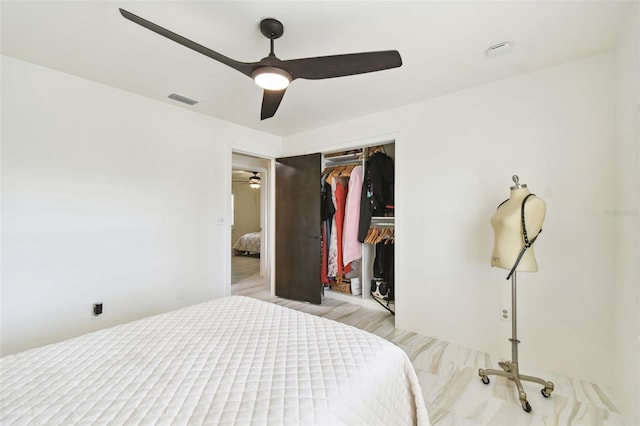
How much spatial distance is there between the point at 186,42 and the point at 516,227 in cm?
215

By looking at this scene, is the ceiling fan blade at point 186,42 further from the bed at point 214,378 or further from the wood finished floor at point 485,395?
the wood finished floor at point 485,395

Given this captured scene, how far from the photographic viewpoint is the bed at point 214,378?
2.79 feet

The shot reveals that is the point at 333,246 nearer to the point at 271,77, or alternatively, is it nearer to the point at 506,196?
the point at 506,196

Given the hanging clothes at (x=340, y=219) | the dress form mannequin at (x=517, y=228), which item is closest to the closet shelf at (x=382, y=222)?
the hanging clothes at (x=340, y=219)

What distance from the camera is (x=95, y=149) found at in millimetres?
2389

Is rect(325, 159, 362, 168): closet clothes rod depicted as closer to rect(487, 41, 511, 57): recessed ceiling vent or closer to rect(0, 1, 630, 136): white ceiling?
rect(0, 1, 630, 136): white ceiling

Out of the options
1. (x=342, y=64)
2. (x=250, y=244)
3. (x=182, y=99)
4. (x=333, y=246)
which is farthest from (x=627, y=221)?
(x=250, y=244)

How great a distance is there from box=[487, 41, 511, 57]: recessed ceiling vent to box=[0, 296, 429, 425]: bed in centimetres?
203

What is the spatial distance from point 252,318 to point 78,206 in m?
1.91

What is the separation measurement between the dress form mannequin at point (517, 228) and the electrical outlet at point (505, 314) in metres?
0.67

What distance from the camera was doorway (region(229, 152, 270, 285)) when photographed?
5.18 m

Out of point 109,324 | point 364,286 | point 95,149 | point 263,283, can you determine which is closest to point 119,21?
point 95,149

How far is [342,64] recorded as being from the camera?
1479 mm

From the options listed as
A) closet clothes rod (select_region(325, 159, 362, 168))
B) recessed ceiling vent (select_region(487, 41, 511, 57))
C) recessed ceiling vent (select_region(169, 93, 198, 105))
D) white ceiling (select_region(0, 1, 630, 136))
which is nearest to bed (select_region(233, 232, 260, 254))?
closet clothes rod (select_region(325, 159, 362, 168))
